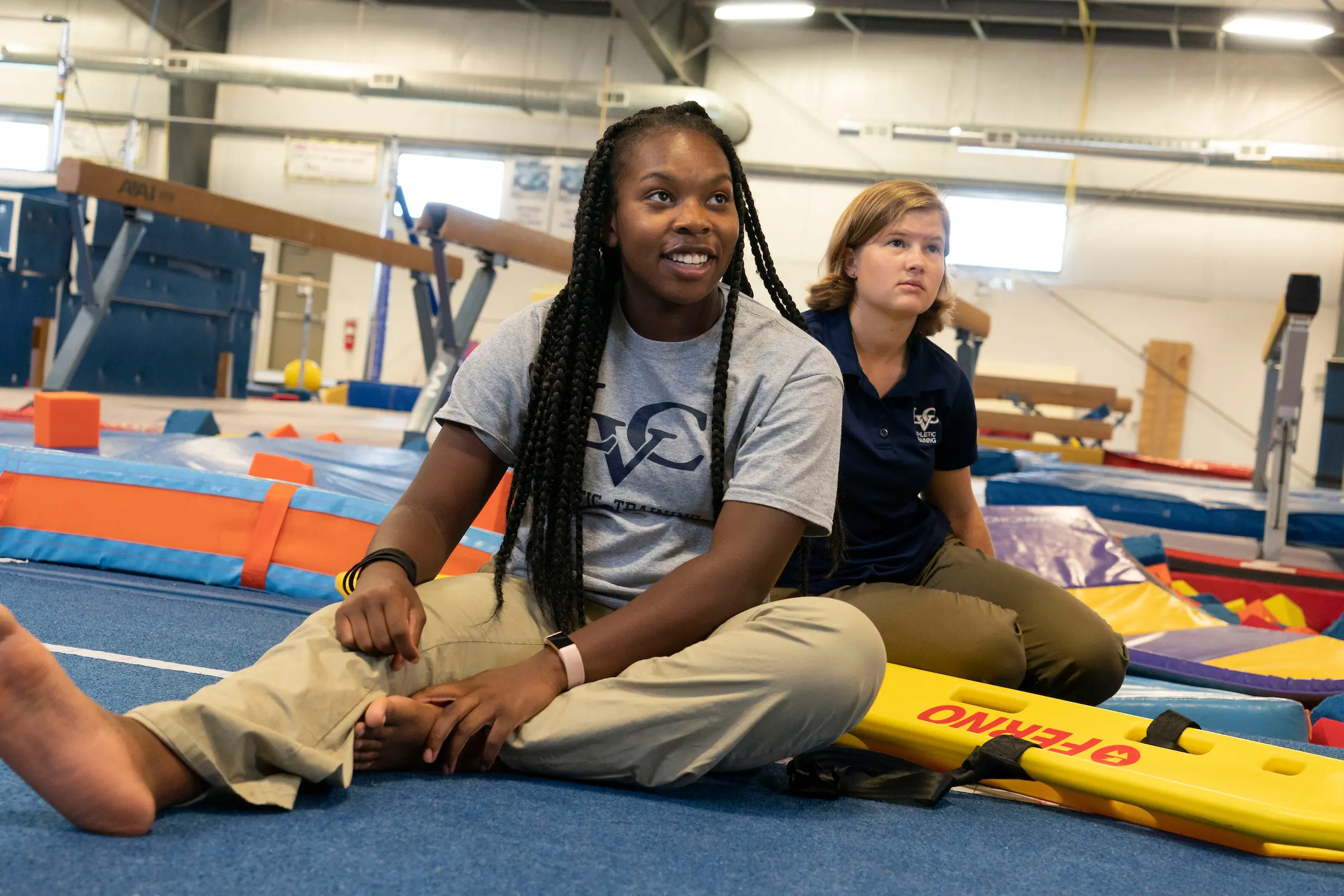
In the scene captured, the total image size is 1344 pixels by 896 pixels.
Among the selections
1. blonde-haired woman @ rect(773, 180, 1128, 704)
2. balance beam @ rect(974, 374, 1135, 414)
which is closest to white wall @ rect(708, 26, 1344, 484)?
balance beam @ rect(974, 374, 1135, 414)

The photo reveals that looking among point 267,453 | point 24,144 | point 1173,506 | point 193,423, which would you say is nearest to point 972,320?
point 1173,506

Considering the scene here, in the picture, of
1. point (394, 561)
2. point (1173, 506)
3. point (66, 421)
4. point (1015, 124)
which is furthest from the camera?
point (1015, 124)

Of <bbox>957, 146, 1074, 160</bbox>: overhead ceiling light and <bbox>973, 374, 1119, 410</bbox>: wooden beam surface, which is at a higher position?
<bbox>957, 146, 1074, 160</bbox>: overhead ceiling light

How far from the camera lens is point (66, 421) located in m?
3.39

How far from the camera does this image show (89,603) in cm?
211

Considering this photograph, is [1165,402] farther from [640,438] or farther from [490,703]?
[490,703]

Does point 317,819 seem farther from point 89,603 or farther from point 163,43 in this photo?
point 163,43

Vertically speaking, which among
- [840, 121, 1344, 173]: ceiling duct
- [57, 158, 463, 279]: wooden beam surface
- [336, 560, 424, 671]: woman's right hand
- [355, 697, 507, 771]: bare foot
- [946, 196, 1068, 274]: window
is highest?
[840, 121, 1344, 173]: ceiling duct

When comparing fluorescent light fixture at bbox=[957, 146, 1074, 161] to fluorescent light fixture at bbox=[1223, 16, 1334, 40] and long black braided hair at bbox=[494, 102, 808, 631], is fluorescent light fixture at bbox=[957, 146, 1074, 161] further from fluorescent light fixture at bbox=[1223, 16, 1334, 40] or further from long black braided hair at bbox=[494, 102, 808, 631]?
long black braided hair at bbox=[494, 102, 808, 631]

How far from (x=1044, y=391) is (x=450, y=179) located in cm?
731

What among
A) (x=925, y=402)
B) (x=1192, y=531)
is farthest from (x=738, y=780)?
(x=1192, y=531)

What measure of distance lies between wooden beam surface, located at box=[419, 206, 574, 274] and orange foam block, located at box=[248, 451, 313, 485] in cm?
156

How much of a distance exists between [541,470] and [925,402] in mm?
799

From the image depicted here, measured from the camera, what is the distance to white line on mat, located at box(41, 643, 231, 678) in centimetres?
169
